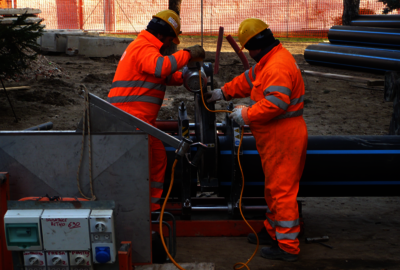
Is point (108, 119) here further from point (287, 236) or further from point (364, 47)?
point (364, 47)

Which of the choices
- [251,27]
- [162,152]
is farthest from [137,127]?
[251,27]

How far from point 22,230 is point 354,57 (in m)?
10.6

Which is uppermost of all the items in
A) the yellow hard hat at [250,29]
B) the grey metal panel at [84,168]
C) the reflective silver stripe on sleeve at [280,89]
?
the yellow hard hat at [250,29]

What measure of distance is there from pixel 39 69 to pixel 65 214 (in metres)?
9.30

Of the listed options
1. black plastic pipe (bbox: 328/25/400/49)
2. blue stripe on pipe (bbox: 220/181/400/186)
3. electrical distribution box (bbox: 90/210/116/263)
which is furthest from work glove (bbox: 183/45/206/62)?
black plastic pipe (bbox: 328/25/400/49)

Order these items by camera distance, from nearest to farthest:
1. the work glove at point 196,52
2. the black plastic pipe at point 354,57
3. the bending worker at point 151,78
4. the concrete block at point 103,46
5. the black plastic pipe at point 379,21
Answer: the bending worker at point 151,78 → the work glove at point 196,52 → the black plastic pipe at point 354,57 → the black plastic pipe at point 379,21 → the concrete block at point 103,46

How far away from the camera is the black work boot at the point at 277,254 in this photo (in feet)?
11.8

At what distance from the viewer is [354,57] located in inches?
445

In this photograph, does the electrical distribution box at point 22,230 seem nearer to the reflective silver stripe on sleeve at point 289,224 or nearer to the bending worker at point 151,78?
the bending worker at point 151,78

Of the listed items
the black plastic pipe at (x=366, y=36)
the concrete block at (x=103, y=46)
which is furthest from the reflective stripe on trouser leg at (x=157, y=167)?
the concrete block at (x=103, y=46)

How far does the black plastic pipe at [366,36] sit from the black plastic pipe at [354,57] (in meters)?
0.23

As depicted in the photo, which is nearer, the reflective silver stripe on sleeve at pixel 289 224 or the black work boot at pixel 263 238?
the reflective silver stripe on sleeve at pixel 289 224

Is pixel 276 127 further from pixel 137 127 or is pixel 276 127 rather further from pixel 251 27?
pixel 137 127

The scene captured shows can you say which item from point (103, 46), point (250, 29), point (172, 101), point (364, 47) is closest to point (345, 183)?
point (250, 29)
